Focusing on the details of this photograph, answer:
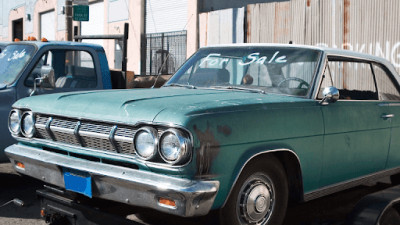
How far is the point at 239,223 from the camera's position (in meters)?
3.28

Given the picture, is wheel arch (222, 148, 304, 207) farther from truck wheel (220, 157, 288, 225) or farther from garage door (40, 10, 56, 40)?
garage door (40, 10, 56, 40)

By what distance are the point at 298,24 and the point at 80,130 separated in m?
10.0

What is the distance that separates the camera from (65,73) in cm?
641

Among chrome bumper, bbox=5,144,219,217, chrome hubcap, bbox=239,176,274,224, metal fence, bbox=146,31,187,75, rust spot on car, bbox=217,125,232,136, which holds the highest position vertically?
metal fence, bbox=146,31,187,75

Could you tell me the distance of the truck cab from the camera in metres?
5.75

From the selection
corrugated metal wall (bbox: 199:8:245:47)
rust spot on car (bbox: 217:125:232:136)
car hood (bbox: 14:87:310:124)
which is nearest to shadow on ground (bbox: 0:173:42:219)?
car hood (bbox: 14:87:310:124)

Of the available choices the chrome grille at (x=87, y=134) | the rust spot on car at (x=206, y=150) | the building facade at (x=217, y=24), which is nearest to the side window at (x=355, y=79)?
the rust spot on car at (x=206, y=150)

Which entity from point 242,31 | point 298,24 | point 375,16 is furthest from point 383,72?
point 242,31

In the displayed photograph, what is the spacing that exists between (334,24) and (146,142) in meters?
9.69

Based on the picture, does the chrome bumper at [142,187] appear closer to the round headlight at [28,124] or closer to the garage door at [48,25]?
the round headlight at [28,124]

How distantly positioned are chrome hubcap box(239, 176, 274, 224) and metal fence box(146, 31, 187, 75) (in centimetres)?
1542

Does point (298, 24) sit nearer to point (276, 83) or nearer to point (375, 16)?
point (375, 16)

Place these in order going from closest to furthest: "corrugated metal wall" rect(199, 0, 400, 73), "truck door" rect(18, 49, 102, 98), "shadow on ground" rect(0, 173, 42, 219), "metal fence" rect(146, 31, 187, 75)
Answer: "shadow on ground" rect(0, 173, 42, 219)
"truck door" rect(18, 49, 102, 98)
"corrugated metal wall" rect(199, 0, 400, 73)
"metal fence" rect(146, 31, 187, 75)

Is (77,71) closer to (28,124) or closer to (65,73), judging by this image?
(65,73)
